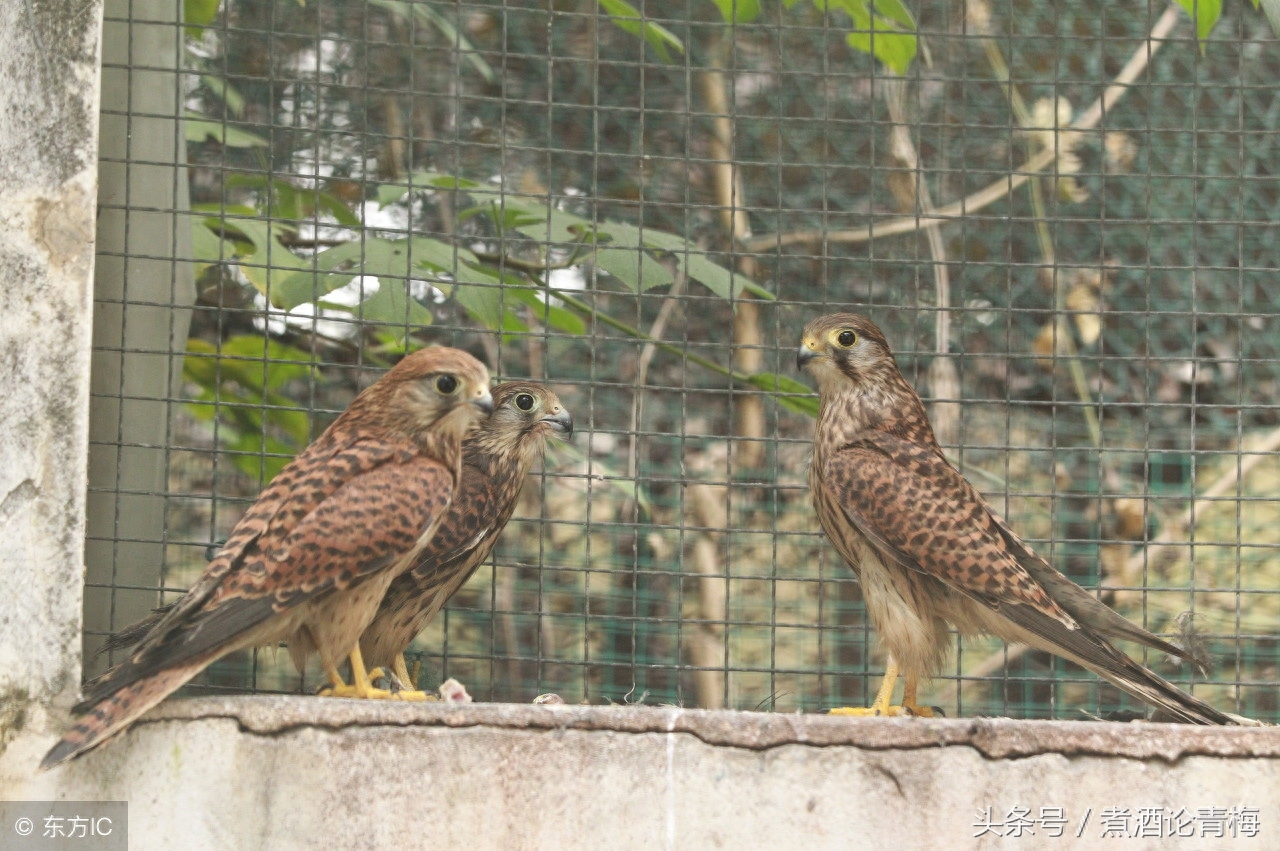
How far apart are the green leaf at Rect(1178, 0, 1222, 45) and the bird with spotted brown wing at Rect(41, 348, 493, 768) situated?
1.75 meters

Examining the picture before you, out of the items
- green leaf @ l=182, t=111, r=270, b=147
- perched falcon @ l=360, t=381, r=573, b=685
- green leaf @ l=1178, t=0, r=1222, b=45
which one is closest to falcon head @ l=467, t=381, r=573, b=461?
perched falcon @ l=360, t=381, r=573, b=685

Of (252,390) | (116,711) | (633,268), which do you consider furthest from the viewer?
(252,390)

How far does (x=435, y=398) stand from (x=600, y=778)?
3.23ft

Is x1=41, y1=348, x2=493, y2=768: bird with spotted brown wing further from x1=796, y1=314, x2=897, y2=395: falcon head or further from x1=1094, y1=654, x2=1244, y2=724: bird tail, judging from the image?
x1=1094, y1=654, x2=1244, y2=724: bird tail

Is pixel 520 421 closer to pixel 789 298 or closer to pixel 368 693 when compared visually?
pixel 368 693

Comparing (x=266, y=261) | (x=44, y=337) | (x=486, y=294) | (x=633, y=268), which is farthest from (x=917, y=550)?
(x=44, y=337)

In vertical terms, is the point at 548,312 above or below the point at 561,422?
above

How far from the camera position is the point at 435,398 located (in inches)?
147

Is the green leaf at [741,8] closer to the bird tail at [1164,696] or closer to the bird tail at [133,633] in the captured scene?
the bird tail at [1164,696]

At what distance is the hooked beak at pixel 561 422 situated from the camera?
166 inches

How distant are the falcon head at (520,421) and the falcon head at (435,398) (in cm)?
47

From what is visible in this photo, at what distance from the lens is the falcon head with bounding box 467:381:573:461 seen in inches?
167

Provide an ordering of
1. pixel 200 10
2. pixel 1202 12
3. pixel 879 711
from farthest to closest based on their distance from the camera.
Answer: pixel 200 10 → pixel 879 711 → pixel 1202 12

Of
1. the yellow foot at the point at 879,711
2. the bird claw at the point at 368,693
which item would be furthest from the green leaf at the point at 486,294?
the yellow foot at the point at 879,711
